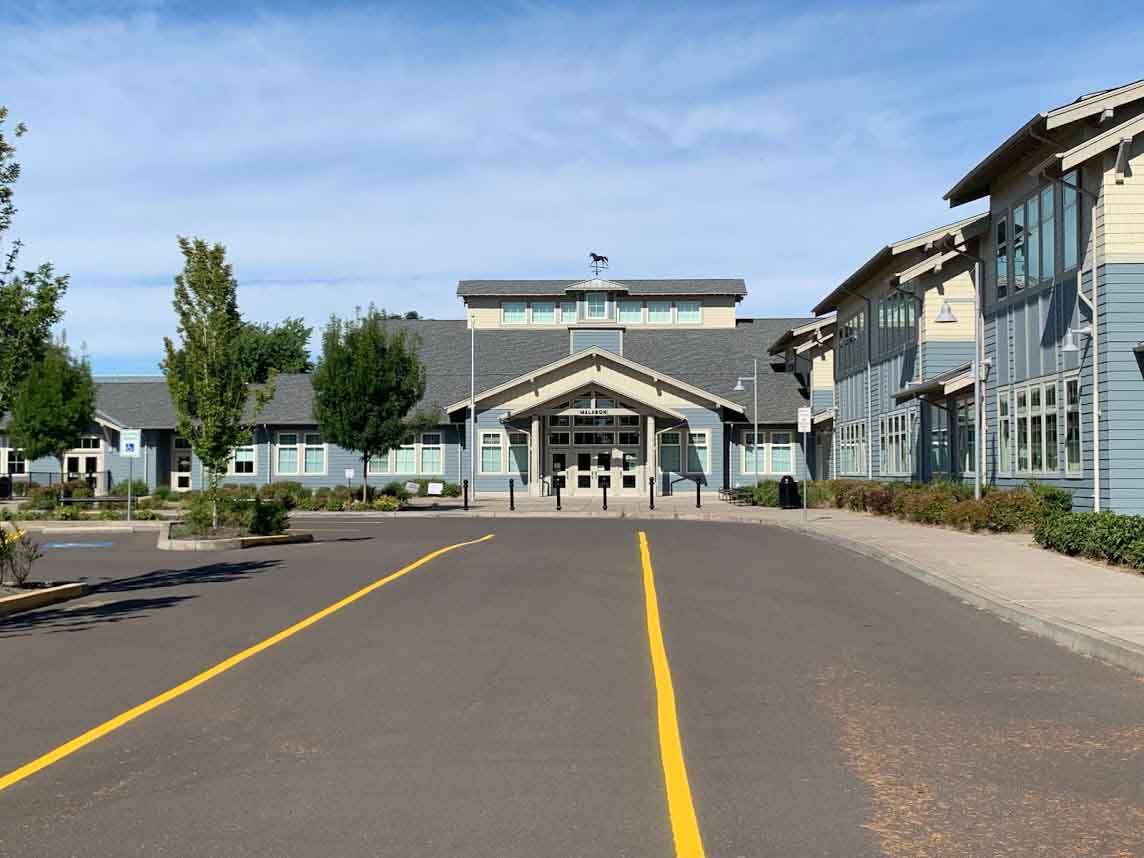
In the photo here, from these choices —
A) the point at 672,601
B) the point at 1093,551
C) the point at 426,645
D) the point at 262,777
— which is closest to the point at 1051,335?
the point at 1093,551

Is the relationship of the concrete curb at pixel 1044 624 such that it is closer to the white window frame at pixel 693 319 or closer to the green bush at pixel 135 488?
the green bush at pixel 135 488

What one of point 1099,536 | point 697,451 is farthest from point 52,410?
point 1099,536

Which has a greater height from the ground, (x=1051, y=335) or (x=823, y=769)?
A: (x=1051, y=335)

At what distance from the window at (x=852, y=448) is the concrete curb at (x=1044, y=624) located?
24.3m

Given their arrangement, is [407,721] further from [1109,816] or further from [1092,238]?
[1092,238]

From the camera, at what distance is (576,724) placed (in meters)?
7.46

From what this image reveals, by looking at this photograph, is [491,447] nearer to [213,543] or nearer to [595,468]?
[595,468]

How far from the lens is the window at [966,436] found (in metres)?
31.4

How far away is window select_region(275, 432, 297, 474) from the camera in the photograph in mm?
53969

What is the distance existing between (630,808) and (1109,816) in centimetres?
219

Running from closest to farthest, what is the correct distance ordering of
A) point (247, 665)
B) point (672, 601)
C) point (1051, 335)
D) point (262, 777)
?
point (262, 777) → point (247, 665) → point (672, 601) → point (1051, 335)

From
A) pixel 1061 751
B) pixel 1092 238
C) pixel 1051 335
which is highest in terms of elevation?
pixel 1092 238

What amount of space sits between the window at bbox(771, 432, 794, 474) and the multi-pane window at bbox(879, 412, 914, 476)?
39.9ft

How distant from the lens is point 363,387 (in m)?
41.0
